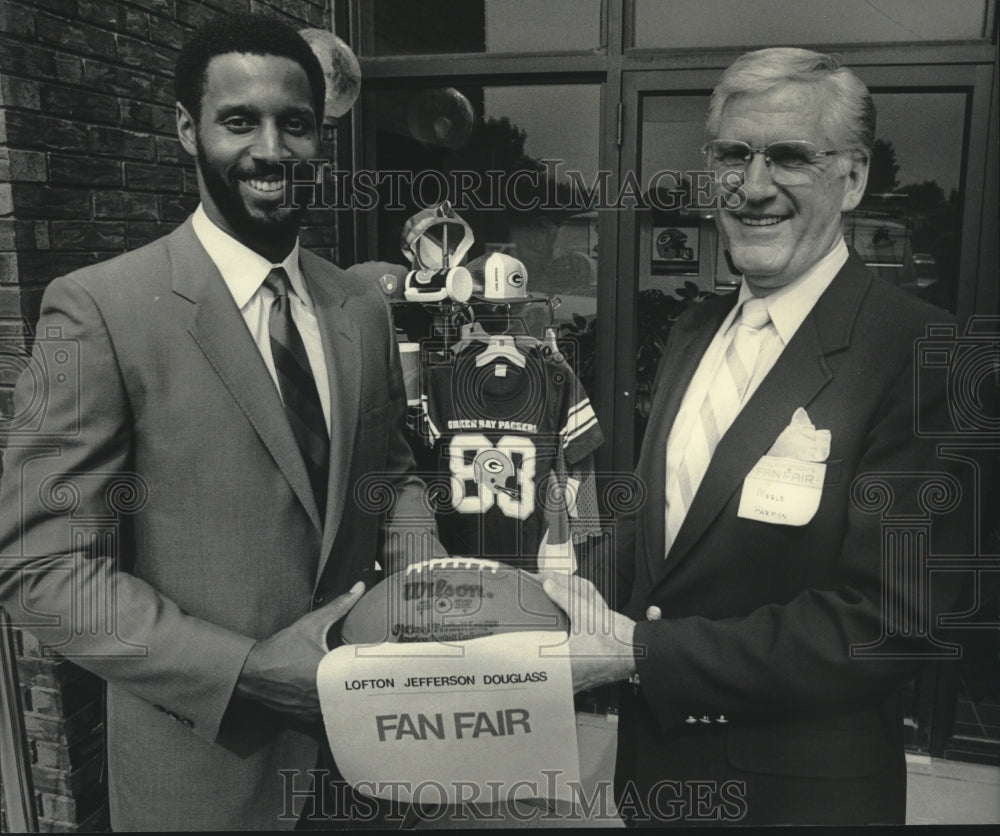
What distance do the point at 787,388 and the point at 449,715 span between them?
42.7 inches

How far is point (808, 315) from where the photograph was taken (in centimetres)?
187

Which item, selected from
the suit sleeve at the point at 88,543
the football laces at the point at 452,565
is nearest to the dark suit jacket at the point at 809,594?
the football laces at the point at 452,565

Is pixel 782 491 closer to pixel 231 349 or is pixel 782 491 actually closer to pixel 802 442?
pixel 802 442

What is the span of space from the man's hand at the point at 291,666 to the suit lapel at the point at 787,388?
89cm

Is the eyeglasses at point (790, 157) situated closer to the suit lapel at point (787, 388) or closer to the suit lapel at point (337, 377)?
the suit lapel at point (787, 388)

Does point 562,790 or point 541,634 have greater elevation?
point 541,634

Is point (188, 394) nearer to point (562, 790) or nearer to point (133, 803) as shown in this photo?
point (133, 803)

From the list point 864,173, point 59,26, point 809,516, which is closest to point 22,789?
point 59,26

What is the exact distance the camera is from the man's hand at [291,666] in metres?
1.85

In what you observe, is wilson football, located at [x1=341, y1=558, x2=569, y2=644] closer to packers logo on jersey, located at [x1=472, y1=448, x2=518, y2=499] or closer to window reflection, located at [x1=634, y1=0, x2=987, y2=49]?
packers logo on jersey, located at [x1=472, y1=448, x2=518, y2=499]

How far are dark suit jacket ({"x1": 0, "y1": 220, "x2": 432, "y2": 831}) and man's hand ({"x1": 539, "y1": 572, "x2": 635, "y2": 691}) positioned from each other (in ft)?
1.80

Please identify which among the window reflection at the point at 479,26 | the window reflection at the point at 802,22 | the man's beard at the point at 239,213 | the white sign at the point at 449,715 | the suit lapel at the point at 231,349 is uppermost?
the window reflection at the point at 479,26

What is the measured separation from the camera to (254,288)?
1916mm

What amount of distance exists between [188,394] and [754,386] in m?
1.24
